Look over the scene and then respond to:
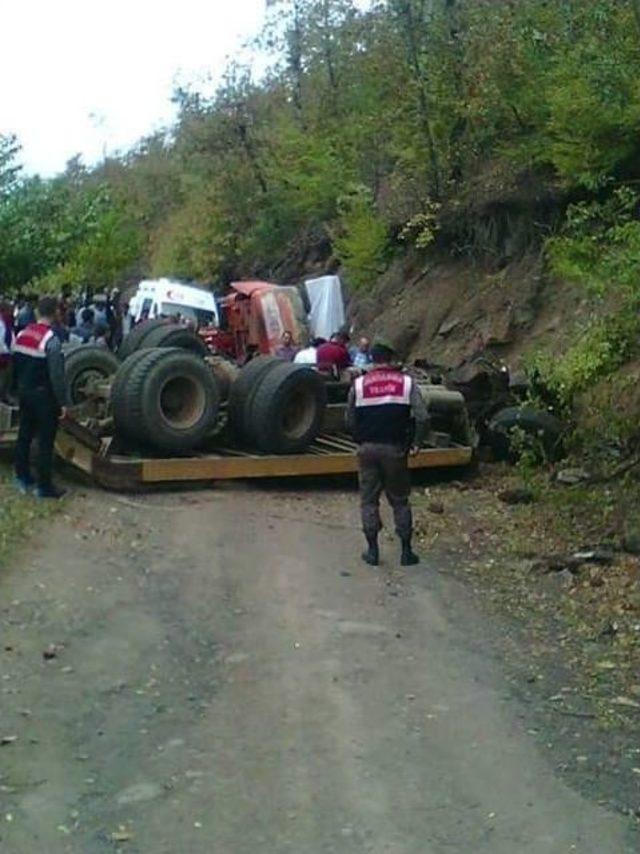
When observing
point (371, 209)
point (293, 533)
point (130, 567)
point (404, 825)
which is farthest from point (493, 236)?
point (404, 825)

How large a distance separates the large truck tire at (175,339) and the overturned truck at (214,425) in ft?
5.10

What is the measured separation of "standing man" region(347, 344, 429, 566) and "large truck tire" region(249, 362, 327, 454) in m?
3.51

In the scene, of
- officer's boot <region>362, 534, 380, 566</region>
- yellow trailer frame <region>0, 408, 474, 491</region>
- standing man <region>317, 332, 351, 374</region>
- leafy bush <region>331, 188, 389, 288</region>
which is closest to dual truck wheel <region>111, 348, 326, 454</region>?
yellow trailer frame <region>0, 408, 474, 491</region>

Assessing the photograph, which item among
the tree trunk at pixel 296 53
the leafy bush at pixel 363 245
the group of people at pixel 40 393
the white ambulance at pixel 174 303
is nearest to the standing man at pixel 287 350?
the leafy bush at pixel 363 245

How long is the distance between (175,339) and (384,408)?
6.83 metres

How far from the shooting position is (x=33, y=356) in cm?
1305

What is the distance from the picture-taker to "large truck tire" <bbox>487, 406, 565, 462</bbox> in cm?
1559

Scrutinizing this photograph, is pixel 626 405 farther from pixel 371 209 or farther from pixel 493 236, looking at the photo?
pixel 371 209

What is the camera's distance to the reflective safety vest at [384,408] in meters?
11.6

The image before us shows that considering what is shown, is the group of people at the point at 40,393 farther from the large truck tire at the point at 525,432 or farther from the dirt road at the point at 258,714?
the large truck tire at the point at 525,432

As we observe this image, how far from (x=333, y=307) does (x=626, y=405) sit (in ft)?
65.6

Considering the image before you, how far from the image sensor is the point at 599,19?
1510 centimetres

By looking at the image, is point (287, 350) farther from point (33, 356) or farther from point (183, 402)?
point (33, 356)

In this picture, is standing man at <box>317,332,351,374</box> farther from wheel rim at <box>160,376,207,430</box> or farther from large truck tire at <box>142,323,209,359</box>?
wheel rim at <box>160,376,207,430</box>
